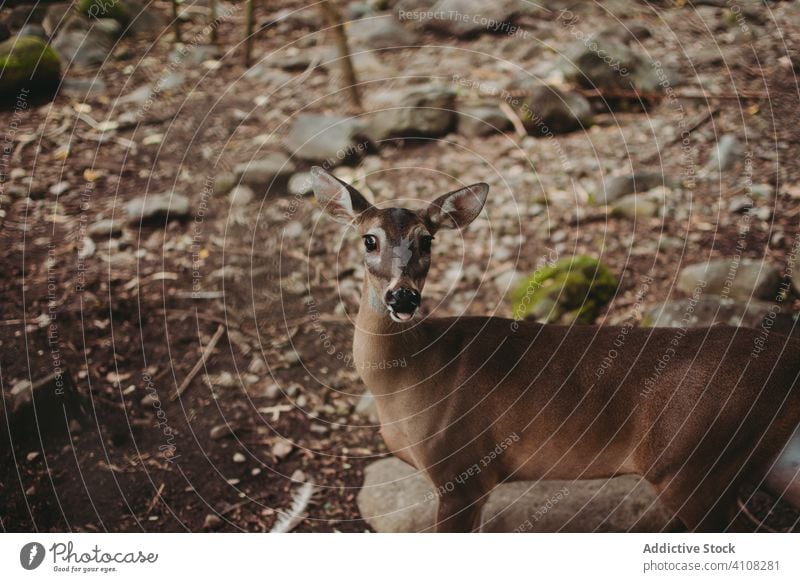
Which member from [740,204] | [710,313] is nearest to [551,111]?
[740,204]

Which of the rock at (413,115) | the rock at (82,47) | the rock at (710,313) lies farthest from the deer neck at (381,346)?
the rock at (82,47)

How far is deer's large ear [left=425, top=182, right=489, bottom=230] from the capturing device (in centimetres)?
266

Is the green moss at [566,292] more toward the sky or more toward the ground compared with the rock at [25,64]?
more toward the ground

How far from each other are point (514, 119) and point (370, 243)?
2.96 meters

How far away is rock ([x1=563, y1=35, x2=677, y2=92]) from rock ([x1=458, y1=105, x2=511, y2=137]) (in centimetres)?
62

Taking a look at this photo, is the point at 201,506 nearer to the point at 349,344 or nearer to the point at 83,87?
the point at 349,344

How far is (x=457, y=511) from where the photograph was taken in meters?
2.93

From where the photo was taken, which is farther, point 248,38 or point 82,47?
point 248,38

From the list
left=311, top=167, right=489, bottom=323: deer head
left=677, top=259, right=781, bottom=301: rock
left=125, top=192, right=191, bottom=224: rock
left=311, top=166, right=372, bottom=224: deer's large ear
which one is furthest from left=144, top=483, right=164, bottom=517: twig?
left=677, top=259, right=781, bottom=301: rock

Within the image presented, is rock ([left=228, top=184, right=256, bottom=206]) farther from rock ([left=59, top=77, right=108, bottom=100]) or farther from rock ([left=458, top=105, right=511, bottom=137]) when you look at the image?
rock ([left=458, top=105, right=511, bottom=137])

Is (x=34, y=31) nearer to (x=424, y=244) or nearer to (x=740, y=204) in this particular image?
(x=424, y=244)

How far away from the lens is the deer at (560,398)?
8.73 ft

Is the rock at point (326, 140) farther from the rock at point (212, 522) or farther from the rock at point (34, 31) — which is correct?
the rock at point (212, 522)

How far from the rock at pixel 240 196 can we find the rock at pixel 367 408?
1596mm
